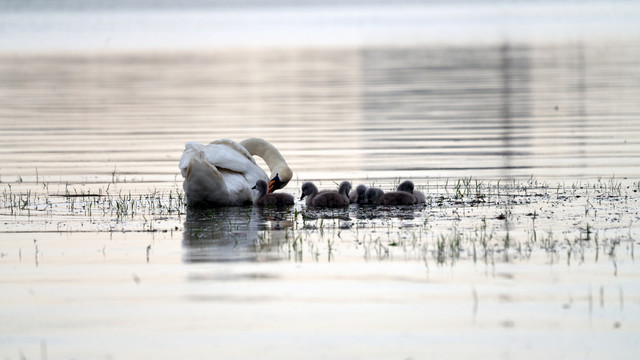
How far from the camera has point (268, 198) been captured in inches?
574

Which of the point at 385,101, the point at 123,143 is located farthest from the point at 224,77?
the point at 123,143

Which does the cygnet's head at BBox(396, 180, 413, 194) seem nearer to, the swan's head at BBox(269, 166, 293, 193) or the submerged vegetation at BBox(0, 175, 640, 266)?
the submerged vegetation at BBox(0, 175, 640, 266)

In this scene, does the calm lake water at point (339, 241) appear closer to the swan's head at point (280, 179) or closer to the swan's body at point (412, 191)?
the swan's body at point (412, 191)

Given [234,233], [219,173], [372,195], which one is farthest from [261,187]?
[234,233]

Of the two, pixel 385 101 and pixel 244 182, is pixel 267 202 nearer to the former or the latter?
pixel 244 182

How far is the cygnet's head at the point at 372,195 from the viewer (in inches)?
563

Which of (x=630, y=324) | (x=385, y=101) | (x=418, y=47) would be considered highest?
(x=418, y=47)

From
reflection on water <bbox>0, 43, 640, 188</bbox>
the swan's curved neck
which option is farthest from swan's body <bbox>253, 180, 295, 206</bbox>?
reflection on water <bbox>0, 43, 640, 188</bbox>

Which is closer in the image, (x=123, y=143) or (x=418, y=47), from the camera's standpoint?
(x=123, y=143)

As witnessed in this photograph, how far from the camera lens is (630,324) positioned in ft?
27.2

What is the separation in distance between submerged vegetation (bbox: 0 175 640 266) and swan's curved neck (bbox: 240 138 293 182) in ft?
3.97

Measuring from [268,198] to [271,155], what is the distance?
2.02 m

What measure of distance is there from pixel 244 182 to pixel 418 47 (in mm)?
56341

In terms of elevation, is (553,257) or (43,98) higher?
(43,98)
